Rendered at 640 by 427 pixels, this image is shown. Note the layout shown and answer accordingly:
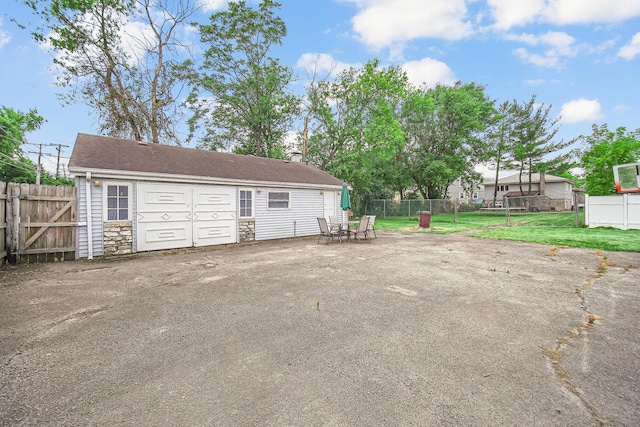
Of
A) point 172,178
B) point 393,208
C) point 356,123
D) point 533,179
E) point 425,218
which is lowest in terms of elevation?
point 425,218

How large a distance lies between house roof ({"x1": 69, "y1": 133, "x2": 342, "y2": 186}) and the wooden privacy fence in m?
0.91

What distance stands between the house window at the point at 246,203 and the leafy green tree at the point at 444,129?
1959 centimetres

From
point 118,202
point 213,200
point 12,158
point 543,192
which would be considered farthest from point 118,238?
point 543,192

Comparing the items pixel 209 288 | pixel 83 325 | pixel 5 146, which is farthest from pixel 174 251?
pixel 5 146

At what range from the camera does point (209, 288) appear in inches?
198

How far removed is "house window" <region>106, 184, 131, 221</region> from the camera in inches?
323

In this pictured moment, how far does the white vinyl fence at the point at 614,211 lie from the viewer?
→ 40.2 ft

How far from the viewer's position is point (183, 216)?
31.0ft

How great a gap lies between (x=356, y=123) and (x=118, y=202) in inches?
702

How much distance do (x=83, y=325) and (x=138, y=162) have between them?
6.85 meters

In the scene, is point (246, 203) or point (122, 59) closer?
point (246, 203)

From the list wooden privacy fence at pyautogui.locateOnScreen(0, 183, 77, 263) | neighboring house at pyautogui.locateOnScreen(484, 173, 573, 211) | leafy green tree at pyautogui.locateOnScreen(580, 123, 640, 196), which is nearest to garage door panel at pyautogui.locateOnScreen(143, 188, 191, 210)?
wooden privacy fence at pyautogui.locateOnScreen(0, 183, 77, 263)

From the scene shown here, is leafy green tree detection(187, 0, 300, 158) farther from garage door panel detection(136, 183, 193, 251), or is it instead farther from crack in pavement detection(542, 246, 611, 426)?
Answer: crack in pavement detection(542, 246, 611, 426)

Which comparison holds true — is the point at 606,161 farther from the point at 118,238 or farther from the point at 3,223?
the point at 3,223
